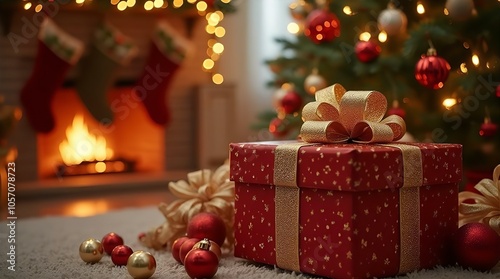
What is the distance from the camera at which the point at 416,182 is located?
1564mm

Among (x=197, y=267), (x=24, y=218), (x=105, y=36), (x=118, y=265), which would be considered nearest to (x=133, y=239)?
(x=118, y=265)

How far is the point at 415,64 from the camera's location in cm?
253

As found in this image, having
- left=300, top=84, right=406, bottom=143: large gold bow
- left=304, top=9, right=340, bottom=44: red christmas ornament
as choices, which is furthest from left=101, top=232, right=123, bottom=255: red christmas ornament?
left=304, top=9, right=340, bottom=44: red christmas ornament

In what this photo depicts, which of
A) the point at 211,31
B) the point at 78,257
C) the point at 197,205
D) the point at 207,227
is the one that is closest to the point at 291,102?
the point at 197,205

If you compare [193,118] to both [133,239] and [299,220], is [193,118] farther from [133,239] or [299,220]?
[299,220]

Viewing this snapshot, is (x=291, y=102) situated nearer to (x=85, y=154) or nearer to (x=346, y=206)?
(x=346, y=206)

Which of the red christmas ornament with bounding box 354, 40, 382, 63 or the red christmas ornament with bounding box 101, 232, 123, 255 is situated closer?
the red christmas ornament with bounding box 101, 232, 123, 255

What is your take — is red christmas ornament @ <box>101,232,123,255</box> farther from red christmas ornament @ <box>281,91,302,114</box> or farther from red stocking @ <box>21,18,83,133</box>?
red stocking @ <box>21,18,83,133</box>

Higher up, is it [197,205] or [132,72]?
[132,72]

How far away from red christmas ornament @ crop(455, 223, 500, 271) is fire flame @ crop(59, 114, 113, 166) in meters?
2.75

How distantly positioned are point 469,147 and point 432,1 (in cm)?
56

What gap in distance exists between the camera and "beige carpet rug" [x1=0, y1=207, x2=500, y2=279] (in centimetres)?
162

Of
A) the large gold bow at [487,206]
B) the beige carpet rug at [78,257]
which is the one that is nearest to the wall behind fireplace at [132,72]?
the beige carpet rug at [78,257]

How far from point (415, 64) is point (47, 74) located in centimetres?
197
